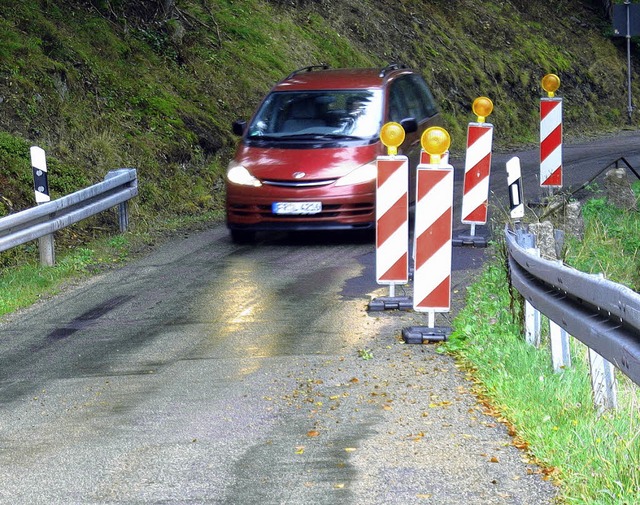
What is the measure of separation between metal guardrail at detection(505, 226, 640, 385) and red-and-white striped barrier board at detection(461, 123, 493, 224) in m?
5.94

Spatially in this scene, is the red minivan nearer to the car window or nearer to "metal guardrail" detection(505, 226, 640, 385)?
the car window

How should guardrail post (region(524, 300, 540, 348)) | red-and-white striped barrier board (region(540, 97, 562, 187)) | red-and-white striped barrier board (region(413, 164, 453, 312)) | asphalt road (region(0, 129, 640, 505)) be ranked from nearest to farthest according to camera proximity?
asphalt road (region(0, 129, 640, 505))
guardrail post (region(524, 300, 540, 348))
red-and-white striped barrier board (region(413, 164, 453, 312))
red-and-white striped barrier board (region(540, 97, 562, 187))

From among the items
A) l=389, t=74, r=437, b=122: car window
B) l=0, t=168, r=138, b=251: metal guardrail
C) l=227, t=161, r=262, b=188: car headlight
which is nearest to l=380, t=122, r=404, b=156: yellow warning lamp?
l=0, t=168, r=138, b=251: metal guardrail

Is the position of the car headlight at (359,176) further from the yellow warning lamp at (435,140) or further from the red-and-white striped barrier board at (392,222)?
the yellow warning lamp at (435,140)

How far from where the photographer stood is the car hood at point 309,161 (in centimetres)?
1280

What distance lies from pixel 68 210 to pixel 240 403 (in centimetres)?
625

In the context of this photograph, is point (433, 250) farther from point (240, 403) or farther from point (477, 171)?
point (477, 171)

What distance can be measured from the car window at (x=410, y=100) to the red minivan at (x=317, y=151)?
28mm

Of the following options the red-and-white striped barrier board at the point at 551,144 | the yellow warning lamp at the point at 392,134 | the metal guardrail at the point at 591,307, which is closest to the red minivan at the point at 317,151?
the red-and-white striped barrier board at the point at 551,144

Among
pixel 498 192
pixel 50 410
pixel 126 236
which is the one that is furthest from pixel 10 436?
pixel 498 192

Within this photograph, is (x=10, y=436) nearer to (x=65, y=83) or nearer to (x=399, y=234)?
(x=399, y=234)

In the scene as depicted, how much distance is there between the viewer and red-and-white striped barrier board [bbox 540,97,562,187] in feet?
48.6

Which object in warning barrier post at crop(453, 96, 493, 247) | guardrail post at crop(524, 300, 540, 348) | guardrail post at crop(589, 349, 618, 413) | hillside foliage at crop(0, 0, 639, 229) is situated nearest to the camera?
guardrail post at crop(589, 349, 618, 413)

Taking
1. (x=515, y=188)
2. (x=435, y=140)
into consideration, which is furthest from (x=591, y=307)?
(x=515, y=188)
